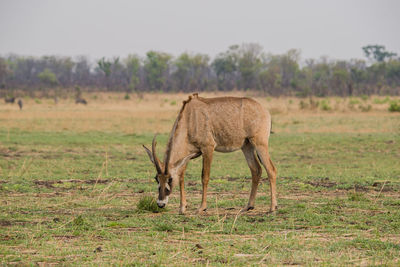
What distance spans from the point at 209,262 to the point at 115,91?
5882cm

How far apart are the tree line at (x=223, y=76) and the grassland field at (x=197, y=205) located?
121 feet

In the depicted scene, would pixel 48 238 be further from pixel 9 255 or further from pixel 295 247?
pixel 295 247

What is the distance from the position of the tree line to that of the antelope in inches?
1740

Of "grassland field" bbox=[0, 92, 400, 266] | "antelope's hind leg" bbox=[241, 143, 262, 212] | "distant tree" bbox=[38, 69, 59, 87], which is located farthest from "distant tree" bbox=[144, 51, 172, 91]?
"antelope's hind leg" bbox=[241, 143, 262, 212]

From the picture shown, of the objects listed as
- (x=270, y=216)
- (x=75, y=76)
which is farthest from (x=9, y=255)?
(x=75, y=76)

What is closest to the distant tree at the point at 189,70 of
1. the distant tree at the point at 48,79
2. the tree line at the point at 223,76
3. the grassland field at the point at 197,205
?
the tree line at the point at 223,76

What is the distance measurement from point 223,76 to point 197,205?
63988mm

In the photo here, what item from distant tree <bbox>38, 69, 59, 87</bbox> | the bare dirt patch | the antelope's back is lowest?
the bare dirt patch

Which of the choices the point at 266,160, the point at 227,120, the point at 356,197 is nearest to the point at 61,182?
the point at 227,120

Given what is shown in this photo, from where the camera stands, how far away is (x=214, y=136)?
9.38 m

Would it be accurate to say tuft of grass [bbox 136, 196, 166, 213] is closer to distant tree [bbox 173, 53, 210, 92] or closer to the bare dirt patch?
the bare dirt patch

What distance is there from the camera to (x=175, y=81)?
229 ft

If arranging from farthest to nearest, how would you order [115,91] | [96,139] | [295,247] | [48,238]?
[115,91], [96,139], [48,238], [295,247]

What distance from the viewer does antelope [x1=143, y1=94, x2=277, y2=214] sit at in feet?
29.8
